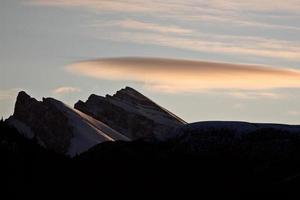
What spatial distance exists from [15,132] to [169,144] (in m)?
21.9

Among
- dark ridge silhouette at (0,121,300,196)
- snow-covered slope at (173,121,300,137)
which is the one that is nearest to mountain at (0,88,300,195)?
dark ridge silhouette at (0,121,300,196)

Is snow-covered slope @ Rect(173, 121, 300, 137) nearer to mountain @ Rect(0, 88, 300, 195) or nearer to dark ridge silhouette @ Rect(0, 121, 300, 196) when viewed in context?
mountain @ Rect(0, 88, 300, 195)

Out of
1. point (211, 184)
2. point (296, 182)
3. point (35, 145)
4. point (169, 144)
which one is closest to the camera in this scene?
point (296, 182)

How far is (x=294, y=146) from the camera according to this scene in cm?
15562

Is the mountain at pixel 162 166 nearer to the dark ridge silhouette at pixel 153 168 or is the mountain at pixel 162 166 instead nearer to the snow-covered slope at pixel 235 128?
the dark ridge silhouette at pixel 153 168

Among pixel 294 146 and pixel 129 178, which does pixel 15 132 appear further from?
pixel 294 146

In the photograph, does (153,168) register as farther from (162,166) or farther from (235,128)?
(235,128)

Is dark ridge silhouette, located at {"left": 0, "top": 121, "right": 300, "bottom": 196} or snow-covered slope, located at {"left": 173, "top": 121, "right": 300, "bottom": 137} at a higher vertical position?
snow-covered slope, located at {"left": 173, "top": 121, "right": 300, "bottom": 137}

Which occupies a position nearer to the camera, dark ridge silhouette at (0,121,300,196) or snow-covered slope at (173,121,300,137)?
dark ridge silhouette at (0,121,300,196)

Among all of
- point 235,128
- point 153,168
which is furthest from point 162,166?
point 235,128

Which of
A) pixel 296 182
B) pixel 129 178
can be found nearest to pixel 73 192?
pixel 129 178

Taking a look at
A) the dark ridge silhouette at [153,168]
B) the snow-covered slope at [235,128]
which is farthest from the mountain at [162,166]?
the snow-covered slope at [235,128]

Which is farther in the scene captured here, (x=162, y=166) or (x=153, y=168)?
(x=162, y=166)

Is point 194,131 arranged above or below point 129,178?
above
